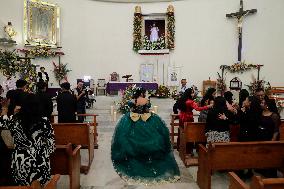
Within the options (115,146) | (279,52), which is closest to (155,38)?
(279,52)

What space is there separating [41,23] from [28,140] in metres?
12.7

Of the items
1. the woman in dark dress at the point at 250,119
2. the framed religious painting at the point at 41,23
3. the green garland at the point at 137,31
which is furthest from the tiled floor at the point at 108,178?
the green garland at the point at 137,31

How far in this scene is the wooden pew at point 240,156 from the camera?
4.26 m

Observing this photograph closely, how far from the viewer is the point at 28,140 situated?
3.11 m

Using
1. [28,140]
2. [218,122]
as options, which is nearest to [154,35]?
[218,122]

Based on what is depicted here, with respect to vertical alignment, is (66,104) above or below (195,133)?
above

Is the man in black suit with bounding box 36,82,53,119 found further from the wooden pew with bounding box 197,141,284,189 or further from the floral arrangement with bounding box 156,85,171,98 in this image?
the floral arrangement with bounding box 156,85,171,98

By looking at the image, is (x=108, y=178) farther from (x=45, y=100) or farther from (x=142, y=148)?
(x=45, y=100)

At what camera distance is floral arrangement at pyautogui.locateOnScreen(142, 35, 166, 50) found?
15914mm

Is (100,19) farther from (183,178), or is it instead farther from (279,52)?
(183,178)

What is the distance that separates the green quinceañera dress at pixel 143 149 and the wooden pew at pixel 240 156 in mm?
870

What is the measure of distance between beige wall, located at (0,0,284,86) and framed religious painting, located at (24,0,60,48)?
0.44 m

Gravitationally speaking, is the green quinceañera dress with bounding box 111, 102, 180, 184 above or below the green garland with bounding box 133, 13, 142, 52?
below

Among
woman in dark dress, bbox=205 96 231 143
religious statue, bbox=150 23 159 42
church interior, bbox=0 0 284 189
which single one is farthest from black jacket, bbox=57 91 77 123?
religious statue, bbox=150 23 159 42
